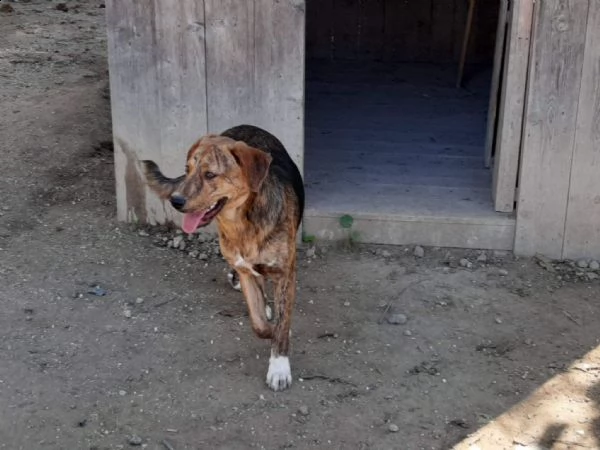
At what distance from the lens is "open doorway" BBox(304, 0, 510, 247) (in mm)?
6582

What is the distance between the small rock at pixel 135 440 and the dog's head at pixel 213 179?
1.02 metres

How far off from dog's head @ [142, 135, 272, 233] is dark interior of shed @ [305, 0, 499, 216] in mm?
Result: 2179

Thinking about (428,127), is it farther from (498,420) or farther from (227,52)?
(498,420)

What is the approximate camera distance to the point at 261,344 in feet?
16.4

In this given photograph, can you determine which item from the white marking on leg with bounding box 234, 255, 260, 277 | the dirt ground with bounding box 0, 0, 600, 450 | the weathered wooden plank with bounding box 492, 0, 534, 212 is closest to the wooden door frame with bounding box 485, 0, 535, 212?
the weathered wooden plank with bounding box 492, 0, 534, 212

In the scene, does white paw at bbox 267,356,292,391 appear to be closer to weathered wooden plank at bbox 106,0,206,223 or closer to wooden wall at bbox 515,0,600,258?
weathered wooden plank at bbox 106,0,206,223

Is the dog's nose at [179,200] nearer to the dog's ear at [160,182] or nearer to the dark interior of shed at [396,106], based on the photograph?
the dog's ear at [160,182]

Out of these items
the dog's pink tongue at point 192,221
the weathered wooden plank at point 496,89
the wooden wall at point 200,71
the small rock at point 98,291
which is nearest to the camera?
the dog's pink tongue at point 192,221

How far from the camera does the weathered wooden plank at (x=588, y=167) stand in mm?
5707

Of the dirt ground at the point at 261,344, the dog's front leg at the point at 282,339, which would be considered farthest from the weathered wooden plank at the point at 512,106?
the dog's front leg at the point at 282,339

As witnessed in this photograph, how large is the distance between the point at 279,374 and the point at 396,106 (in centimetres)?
562

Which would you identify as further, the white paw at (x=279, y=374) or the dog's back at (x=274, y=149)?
the dog's back at (x=274, y=149)

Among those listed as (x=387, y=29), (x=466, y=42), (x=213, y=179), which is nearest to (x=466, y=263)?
(x=213, y=179)

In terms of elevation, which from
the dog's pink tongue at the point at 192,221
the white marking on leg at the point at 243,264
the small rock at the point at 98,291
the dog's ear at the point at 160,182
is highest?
the dog's ear at the point at 160,182
